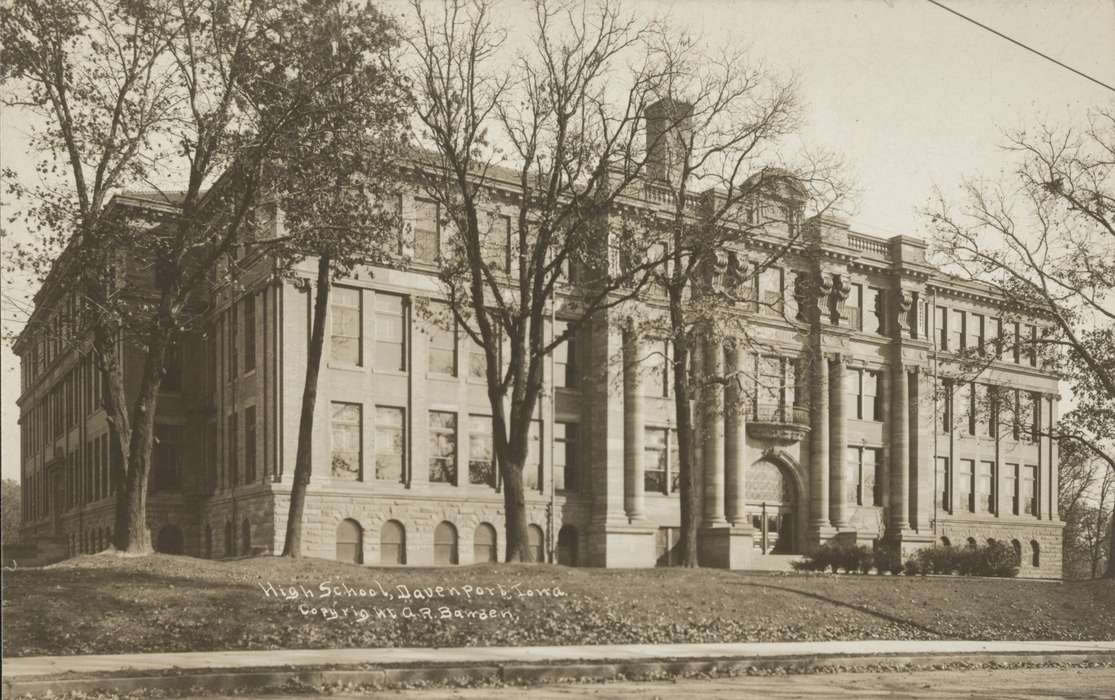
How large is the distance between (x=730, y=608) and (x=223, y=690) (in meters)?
11.6

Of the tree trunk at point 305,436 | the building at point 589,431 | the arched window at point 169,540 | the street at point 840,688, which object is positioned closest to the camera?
the street at point 840,688

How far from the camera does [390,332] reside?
122 ft

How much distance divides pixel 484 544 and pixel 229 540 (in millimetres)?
8501

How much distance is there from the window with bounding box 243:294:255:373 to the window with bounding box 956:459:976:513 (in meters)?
34.3

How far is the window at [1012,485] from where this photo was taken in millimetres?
57375

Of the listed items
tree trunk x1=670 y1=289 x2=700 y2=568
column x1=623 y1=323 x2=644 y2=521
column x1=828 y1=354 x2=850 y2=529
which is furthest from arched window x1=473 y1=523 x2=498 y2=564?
column x1=828 y1=354 x2=850 y2=529

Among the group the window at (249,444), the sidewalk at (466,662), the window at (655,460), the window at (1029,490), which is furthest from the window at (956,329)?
the sidewalk at (466,662)

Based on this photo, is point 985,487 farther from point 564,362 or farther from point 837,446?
point 564,362

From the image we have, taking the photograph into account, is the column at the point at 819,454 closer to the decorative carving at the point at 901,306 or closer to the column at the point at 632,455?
the decorative carving at the point at 901,306

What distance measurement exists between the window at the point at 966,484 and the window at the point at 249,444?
3405cm

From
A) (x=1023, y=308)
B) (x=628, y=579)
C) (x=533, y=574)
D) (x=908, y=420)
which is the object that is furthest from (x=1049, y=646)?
(x=908, y=420)

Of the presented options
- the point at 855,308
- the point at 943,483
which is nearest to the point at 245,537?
the point at 855,308

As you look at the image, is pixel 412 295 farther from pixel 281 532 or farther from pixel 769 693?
pixel 769 693

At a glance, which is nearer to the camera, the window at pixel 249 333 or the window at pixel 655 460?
the window at pixel 249 333
